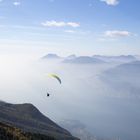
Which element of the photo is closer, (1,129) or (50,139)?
(1,129)

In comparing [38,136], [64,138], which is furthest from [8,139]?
[64,138]

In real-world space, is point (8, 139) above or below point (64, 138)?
below

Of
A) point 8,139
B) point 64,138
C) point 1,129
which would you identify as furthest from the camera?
point 64,138

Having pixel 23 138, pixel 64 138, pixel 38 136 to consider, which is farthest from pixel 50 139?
pixel 64 138

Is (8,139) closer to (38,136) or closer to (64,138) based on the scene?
(38,136)

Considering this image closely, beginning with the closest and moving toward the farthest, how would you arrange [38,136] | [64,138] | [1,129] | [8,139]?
[8,139] → [1,129] → [38,136] → [64,138]

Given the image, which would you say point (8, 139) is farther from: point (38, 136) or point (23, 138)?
point (38, 136)

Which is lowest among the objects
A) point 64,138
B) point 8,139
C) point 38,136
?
point 8,139

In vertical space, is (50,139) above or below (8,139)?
above

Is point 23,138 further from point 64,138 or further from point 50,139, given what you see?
point 64,138
